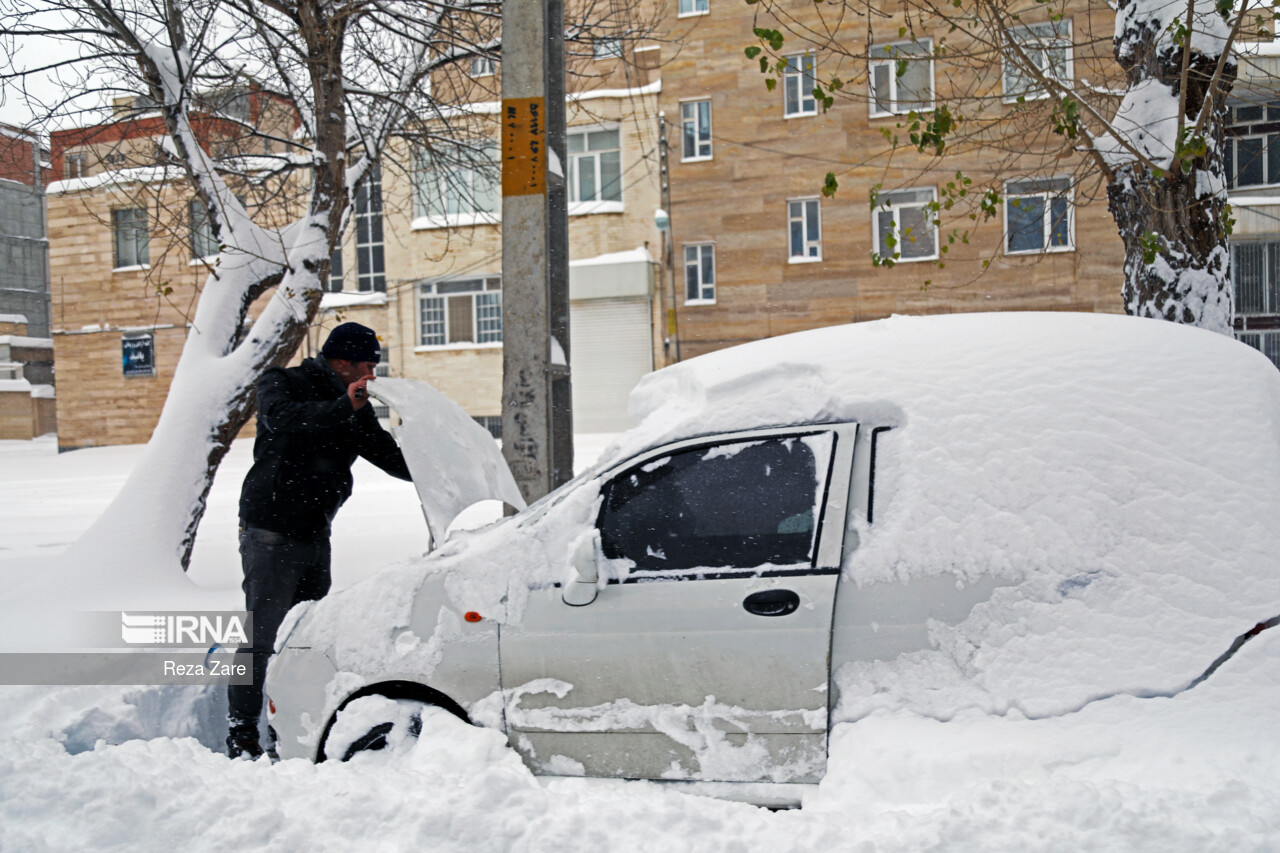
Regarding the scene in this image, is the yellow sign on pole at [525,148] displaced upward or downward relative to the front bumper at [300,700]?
upward

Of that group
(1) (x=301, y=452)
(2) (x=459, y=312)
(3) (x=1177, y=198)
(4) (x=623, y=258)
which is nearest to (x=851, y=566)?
(1) (x=301, y=452)

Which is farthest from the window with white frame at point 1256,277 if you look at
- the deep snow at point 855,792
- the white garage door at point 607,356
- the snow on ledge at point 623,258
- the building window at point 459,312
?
the deep snow at point 855,792

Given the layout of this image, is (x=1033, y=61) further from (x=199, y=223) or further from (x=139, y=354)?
(x=139, y=354)

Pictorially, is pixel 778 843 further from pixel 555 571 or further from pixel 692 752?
pixel 555 571

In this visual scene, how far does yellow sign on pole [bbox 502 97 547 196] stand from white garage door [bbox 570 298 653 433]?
14.8 meters

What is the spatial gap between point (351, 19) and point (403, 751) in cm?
686

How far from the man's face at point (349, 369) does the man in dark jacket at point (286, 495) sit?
0.05 metres

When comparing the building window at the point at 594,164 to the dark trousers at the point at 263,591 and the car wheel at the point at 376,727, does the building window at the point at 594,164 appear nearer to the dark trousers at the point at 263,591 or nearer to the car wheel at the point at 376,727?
the dark trousers at the point at 263,591

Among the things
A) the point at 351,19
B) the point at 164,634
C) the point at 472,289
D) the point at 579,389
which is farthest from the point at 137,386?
the point at 164,634

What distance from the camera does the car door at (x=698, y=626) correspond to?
277cm

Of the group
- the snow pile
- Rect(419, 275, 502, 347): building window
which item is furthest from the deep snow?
Rect(419, 275, 502, 347): building window

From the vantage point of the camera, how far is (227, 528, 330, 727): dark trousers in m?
4.18

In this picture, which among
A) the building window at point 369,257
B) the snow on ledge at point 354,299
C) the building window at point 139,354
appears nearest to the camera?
the snow on ledge at point 354,299

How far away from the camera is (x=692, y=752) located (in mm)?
2840
